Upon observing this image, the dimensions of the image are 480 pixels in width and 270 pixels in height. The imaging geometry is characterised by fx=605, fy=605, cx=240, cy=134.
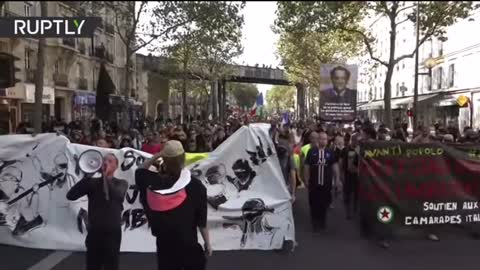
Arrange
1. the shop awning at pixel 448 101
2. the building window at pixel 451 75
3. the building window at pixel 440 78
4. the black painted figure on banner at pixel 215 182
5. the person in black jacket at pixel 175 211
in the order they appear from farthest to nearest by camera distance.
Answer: the building window at pixel 440 78 → the building window at pixel 451 75 → the shop awning at pixel 448 101 → the black painted figure on banner at pixel 215 182 → the person in black jacket at pixel 175 211

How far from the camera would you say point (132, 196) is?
26.7 feet

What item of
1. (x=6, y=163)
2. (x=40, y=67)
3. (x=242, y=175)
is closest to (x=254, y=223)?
(x=242, y=175)

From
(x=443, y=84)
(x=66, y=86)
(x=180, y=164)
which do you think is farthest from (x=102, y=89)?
(x=443, y=84)

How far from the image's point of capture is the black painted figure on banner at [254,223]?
8141mm

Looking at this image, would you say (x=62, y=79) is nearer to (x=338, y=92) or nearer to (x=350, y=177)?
(x=338, y=92)

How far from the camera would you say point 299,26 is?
439 centimetres

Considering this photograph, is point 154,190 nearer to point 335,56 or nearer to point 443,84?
point 335,56

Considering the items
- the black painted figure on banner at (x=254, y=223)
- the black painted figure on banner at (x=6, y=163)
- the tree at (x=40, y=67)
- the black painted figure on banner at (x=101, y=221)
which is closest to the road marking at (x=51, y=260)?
the black painted figure on banner at (x=6, y=163)

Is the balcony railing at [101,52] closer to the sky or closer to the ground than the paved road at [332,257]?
closer to the sky

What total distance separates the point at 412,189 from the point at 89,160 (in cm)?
440

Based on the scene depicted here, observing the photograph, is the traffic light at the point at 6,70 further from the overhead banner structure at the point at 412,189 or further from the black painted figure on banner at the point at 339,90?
the black painted figure on banner at the point at 339,90

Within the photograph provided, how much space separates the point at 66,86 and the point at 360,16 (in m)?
29.0

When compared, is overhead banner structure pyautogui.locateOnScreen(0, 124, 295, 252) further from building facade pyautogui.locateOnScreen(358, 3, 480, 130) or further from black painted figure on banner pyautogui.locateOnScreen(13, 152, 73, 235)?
building facade pyautogui.locateOnScreen(358, 3, 480, 130)

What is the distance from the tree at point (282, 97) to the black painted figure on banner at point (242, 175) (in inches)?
3137
